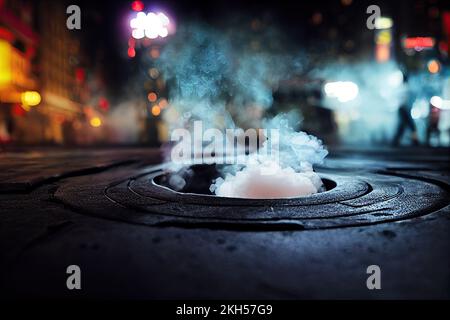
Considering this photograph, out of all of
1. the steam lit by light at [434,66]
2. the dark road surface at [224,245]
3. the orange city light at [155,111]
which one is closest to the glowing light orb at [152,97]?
the orange city light at [155,111]

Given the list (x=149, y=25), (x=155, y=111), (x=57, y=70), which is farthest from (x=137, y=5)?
(x=57, y=70)

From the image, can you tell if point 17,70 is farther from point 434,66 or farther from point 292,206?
point 434,66

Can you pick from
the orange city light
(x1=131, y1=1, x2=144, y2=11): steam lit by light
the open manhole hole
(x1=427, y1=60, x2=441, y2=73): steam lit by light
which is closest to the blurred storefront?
the orange city light

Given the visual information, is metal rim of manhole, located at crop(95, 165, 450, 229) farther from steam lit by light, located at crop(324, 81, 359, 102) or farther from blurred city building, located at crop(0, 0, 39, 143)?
steam lit by light, located at crop(324, 81, 359, 102)

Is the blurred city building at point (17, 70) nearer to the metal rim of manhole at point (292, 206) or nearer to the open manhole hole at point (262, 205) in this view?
the open manhole hole at point (262, 205)

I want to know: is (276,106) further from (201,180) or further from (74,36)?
(74,36)
